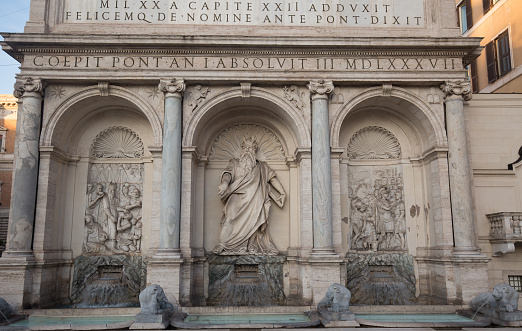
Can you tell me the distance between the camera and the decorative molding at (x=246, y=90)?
529 inches

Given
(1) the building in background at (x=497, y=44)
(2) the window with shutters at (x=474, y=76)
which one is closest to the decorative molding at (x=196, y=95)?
(1) the building in background at (x=497, y=44)

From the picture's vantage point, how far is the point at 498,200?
560 inches

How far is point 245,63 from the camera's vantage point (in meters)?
13.5

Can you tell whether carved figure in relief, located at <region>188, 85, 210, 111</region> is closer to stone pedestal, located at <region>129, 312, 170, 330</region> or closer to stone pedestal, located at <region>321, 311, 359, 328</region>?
stone pedestal, located at <region>129, 312, 170, 330</region>

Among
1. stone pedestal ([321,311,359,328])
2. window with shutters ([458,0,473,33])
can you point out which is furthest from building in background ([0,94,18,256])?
window with shutters ([458,0,473,33])

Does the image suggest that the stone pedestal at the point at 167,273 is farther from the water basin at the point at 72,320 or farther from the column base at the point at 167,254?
the water basin at the point at 72,320

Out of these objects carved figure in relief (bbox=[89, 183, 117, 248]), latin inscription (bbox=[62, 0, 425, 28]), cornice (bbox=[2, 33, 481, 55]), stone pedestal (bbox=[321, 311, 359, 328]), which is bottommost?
stone pedestal (bbox=[321, 311, 359, 328])

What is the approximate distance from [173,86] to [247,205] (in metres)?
4.38

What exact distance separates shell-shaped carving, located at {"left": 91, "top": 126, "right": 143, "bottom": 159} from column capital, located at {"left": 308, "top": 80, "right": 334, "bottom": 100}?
5947 millimetres

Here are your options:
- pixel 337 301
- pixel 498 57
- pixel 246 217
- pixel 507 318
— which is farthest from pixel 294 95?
pixel 498 57

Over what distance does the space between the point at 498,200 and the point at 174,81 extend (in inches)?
429

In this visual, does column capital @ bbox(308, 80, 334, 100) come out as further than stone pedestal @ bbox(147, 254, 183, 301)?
Yes

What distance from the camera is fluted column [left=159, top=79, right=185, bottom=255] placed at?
12.6 m

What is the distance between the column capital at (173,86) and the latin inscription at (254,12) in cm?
209
